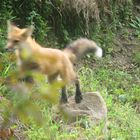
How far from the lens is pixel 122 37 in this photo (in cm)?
1071

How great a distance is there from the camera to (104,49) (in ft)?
32.7

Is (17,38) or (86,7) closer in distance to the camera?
(17,38)

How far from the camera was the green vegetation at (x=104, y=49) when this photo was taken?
6.17m

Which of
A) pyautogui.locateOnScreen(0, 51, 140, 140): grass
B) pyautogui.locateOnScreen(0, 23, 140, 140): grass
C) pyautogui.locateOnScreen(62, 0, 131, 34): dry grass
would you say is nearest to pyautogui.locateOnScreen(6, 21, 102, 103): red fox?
pyautogui.locateOnScreen(0, 23, 140, 140): grass

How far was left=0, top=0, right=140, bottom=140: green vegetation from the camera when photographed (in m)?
6.17

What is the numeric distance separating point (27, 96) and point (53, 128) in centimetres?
441

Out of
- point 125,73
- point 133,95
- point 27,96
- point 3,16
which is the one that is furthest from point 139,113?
point 27,96

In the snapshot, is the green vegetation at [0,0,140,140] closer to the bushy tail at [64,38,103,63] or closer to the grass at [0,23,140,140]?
the grass at [0,23,140,140]

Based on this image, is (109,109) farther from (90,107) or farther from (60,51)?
(60,51)

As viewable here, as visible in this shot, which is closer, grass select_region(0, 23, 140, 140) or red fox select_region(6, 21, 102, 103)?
red fox select_region(6, 21, 102, 103)

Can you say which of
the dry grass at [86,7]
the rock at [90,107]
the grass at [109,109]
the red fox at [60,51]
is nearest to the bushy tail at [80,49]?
the red fox at [60,51]

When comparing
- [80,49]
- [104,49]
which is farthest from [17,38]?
[104,49]

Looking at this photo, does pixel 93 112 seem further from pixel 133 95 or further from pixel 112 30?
pixel 112 30

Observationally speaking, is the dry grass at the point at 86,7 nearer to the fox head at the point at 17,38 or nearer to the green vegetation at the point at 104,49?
the green vegetation at the point at 104,49
